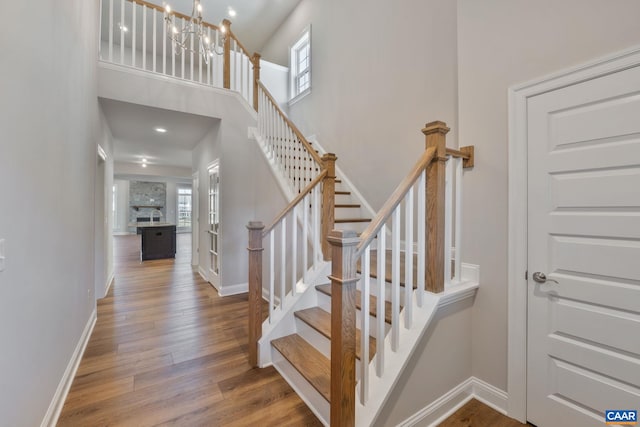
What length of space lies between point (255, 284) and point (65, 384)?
4.72ft

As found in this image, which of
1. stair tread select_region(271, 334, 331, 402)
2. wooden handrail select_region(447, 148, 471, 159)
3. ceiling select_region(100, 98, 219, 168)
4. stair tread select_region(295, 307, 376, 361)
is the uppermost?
ceiling select_region(100, 98, 219, 168)

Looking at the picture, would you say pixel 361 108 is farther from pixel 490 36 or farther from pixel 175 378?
pixel 175 378

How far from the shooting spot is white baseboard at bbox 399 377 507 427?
1.69 m

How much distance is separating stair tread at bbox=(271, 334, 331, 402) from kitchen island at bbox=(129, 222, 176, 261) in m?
5.82

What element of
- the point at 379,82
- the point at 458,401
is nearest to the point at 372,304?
the point at 458,401

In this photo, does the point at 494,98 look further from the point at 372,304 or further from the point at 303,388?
the point at 303,388

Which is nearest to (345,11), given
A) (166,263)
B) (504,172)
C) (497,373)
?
(504,172)

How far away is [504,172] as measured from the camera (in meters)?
1.81

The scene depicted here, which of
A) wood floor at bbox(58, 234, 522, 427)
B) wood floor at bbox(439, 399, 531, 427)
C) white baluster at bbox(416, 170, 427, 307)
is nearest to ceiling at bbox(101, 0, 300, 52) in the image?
wood floor at bbox(58, 234, 522, 427)

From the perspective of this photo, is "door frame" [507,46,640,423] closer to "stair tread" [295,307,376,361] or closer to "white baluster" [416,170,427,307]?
"white baluster" [416,170,427,307]

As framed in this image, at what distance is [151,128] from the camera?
14.7 feet

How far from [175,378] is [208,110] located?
10.8ft

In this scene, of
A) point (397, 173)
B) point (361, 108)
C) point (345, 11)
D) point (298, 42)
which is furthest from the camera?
point (298, 42)

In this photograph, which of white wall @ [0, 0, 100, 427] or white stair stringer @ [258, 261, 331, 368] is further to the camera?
white stair stringer @ [258, 261, 331, 368]
